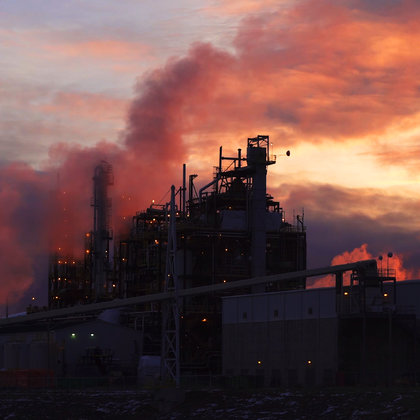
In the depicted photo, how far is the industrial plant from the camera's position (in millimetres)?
73062

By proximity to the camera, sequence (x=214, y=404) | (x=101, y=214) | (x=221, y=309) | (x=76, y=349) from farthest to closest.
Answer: (x=101, y=214) → (x=221, y=309) → (x=76, y=349) → (x=214, y=404)

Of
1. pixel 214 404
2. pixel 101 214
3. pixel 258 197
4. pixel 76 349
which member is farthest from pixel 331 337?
pixel 101 214

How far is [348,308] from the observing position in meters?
73.7

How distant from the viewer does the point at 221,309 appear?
106625 mm

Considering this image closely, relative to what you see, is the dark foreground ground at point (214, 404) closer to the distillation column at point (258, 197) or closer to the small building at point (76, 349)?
the small building at point (76, 349)

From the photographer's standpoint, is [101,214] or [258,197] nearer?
[258,197]

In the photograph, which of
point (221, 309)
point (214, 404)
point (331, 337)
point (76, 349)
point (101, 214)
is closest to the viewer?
point (214, 404)

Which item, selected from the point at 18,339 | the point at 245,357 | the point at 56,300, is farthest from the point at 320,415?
the point at 56,300

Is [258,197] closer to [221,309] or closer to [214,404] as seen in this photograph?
[221,309]

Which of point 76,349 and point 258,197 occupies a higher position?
point 258,197

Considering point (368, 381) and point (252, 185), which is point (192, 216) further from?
point (368, 381)

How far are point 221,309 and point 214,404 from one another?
4231 centimetres

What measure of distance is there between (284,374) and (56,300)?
78945mm

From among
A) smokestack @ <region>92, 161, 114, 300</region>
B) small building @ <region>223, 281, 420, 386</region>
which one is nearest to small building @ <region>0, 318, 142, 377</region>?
small building @ <region>223, 281, 420, 386</region>
